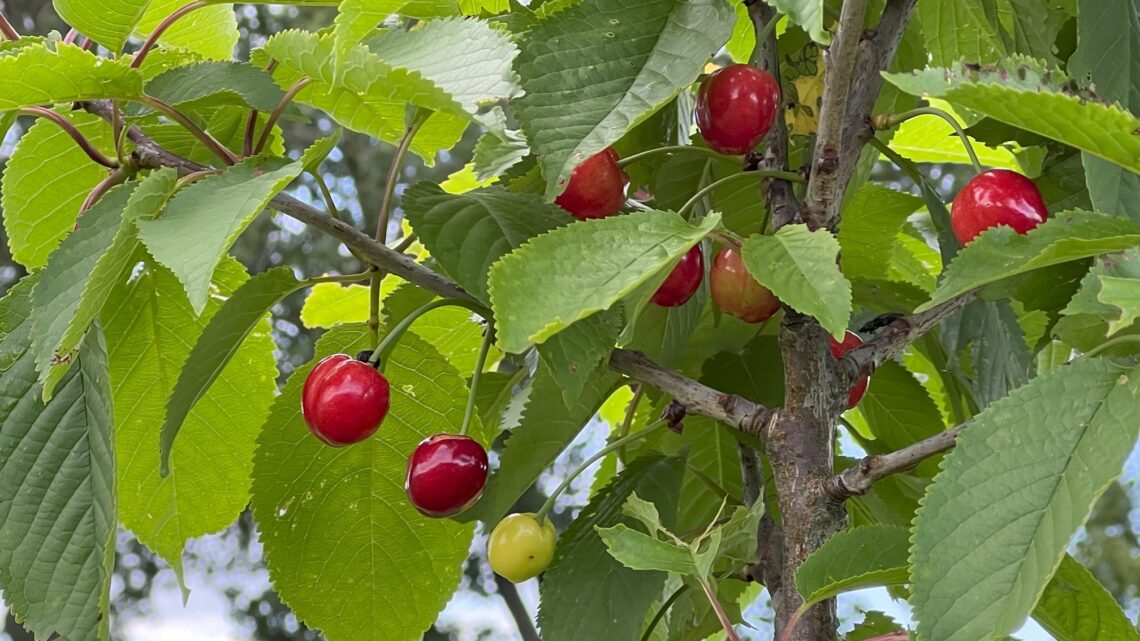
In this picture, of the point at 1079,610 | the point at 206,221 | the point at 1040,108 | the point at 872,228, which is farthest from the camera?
the point at 872,228

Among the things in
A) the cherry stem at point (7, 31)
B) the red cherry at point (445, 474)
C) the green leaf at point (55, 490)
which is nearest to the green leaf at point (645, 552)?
the red cherry at point (445, 474)

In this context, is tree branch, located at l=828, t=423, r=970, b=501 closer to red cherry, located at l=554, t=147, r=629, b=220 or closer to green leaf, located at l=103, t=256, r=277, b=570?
red cherry, located at l=554, t=147, r=629, b=220

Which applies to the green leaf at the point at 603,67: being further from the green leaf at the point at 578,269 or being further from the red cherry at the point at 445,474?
the red cherry at the point at 445,474

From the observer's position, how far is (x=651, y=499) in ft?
2.31

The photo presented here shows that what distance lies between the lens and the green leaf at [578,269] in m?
0.41

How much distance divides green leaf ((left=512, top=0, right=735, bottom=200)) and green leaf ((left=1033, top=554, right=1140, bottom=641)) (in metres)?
A: 0.31

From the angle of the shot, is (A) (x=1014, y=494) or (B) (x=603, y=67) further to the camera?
(B) (x=603, y=67)

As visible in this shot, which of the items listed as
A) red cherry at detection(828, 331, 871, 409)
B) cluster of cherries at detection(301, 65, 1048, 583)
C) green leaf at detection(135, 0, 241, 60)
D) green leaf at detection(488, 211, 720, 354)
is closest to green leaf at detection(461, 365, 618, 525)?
cluster of cherries at detection(301, 65, 1048, 583)

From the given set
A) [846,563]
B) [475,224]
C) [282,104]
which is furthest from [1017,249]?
[282,104]

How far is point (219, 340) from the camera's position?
2.13ft

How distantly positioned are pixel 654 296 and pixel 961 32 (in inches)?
10.6

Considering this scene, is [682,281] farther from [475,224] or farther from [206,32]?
[206,32]

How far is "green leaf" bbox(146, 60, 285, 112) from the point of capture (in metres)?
0.61

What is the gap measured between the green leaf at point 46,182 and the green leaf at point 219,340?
0.55 feet
